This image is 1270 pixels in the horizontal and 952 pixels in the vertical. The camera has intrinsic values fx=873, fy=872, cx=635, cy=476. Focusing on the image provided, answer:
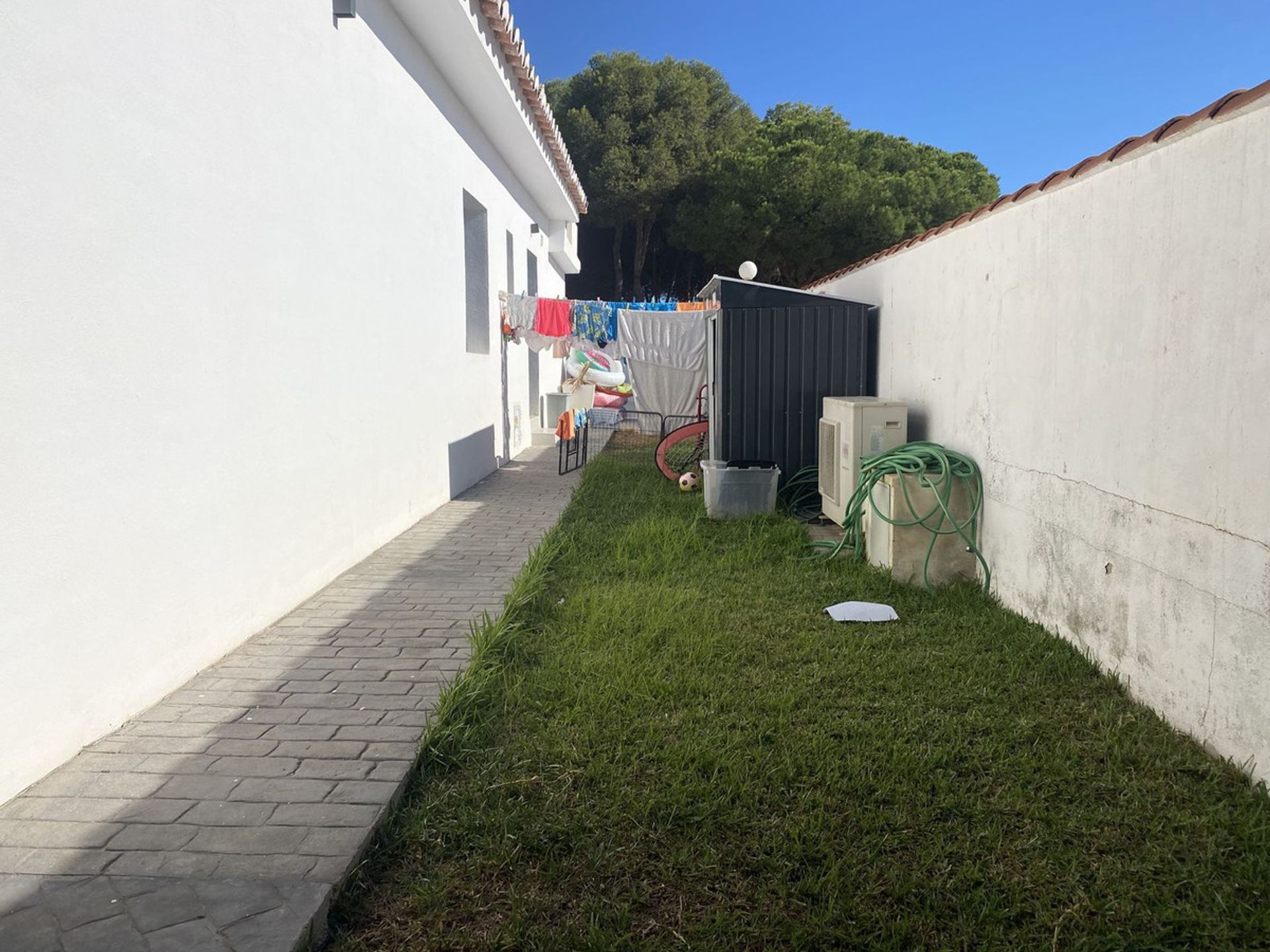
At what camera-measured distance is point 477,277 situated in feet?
36.3

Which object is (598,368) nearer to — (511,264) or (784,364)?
(511,264)

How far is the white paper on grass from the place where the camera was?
470 centimetres

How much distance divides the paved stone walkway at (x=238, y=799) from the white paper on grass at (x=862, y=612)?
2.00 m

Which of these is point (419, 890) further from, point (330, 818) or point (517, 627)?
point (517, 627)

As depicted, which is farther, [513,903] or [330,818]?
[330,818]

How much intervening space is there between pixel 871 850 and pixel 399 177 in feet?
21.8

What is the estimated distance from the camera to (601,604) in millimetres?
4973

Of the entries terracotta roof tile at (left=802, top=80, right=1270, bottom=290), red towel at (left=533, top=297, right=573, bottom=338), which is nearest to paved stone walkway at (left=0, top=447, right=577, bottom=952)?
terracotta roof tile at (left=802, top=80, right=1270, bottom=290)

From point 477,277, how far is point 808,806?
9331 millimetres

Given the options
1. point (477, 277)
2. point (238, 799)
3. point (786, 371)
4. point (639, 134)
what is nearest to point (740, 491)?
point (786, 371)

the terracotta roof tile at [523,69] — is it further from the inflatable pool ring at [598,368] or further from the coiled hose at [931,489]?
the inflatable pool ring at [598,368]

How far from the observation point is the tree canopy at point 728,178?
29.0 m

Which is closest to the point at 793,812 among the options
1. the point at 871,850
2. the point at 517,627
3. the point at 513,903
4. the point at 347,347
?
the point at 871,850

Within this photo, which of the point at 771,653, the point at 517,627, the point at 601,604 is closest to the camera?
the point at 771,653
